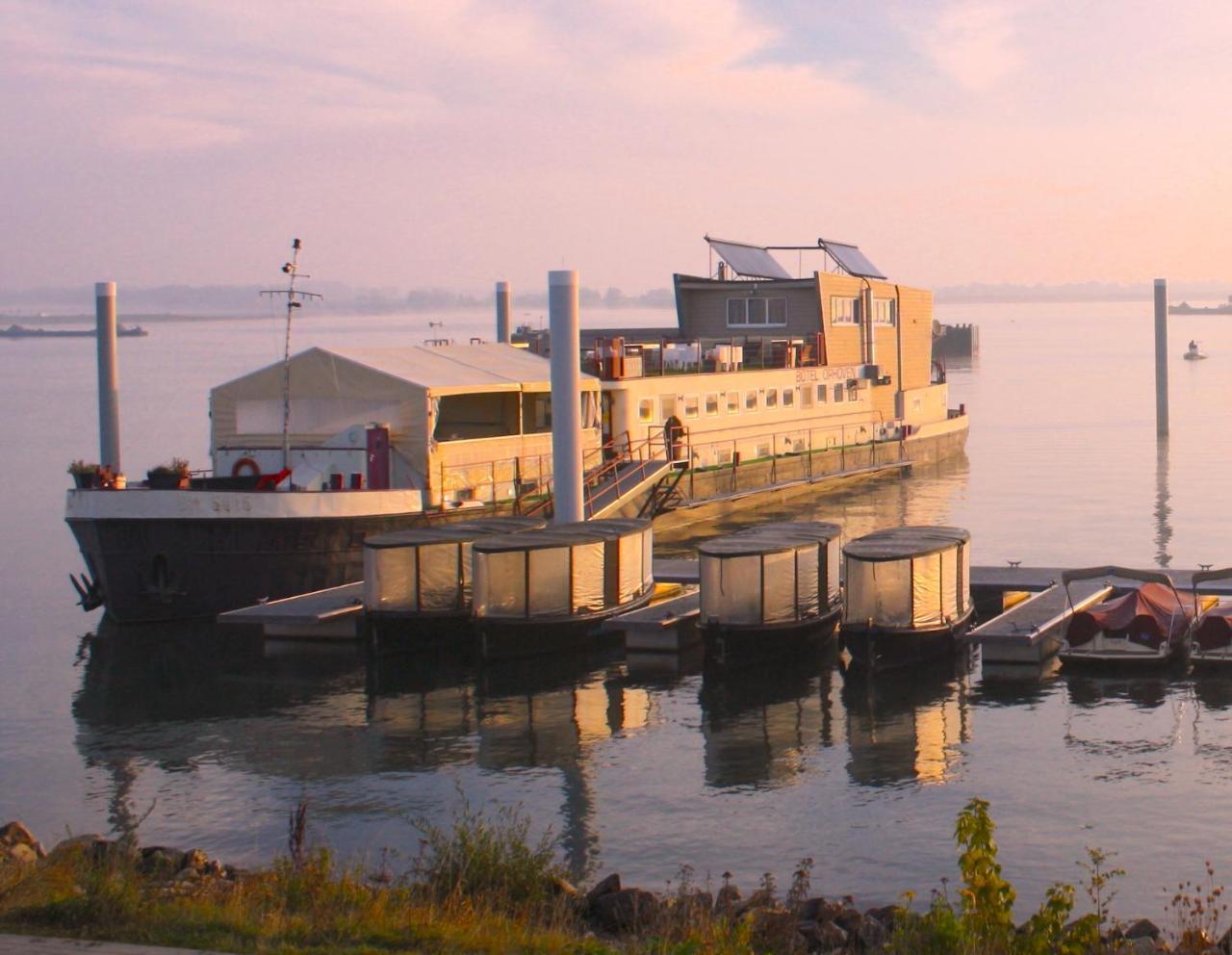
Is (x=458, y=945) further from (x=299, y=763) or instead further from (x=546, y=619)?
(x=546, y=619)

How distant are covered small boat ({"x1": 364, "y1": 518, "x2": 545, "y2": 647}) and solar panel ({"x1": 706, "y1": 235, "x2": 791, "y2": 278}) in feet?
95.0

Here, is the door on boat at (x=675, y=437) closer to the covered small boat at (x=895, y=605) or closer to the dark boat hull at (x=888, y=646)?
the covered small boat at (x=895, y=605)

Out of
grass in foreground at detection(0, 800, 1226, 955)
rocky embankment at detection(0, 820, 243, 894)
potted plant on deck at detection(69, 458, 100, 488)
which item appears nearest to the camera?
grass in foreground at detection(0, 800, 1226, 955)

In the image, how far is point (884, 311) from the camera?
5753 cm

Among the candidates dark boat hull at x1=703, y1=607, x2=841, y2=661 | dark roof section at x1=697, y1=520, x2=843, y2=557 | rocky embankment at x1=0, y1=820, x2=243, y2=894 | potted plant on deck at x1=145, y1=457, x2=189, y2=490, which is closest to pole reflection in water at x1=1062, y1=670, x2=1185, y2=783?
dark boat hull at x1=703, y1=607, x2=841, y2=661

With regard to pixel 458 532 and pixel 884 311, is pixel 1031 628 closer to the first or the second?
pixel 458 532

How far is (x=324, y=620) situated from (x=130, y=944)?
17598mm

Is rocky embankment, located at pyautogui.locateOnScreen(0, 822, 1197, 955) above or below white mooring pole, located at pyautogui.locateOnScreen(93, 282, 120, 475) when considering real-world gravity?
below

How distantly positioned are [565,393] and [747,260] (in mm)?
27309

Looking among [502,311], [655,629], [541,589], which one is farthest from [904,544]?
[502,311]

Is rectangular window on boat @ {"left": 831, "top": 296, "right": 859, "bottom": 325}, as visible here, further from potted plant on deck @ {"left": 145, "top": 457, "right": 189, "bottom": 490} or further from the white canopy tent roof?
potted plant on deck @ {"left": 145, "top": 457, "right": 189, "bottom": 490}

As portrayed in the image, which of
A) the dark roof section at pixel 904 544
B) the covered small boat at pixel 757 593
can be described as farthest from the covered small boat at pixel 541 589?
the dark roof section at pixel 904 544

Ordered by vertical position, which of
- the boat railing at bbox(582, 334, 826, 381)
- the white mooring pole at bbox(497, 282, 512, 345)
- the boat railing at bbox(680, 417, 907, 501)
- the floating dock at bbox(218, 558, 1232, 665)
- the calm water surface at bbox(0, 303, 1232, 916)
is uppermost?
the white mooring pole at bbox(497, 282, 512, 345)

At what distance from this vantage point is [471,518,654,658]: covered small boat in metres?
25.8
